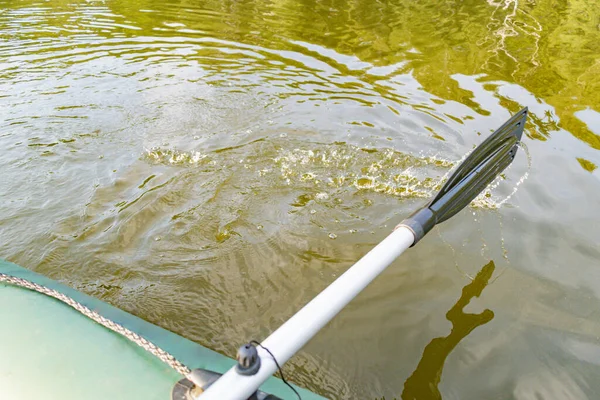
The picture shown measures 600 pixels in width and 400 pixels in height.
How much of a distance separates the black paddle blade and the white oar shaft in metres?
0.16

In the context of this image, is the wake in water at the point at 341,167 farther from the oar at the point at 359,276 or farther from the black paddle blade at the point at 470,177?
the oar at the point at 359,276

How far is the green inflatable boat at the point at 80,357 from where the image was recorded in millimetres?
1483

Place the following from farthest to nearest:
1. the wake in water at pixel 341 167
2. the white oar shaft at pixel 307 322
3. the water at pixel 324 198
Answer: the wake in water at pixel 341 167
the water at pixel 324 198
the white oar shaft at pixel 307 322

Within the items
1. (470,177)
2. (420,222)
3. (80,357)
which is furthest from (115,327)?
(470,177)

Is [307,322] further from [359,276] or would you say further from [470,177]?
[470,177]

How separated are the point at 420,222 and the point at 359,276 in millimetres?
572

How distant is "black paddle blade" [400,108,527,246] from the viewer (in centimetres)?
218

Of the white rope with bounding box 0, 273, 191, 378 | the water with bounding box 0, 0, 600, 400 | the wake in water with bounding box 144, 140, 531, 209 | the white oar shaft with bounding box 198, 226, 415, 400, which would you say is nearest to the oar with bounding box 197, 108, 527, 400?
the white oar shaft with bounding box 198, 226, 415, 400

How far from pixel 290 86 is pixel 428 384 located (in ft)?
14.4

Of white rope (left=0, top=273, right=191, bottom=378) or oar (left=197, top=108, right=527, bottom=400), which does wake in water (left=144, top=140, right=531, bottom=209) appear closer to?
oar (left=197, top=108, right=527, bottom=400)

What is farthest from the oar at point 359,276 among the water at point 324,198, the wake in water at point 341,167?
the wake in water at point 341,167

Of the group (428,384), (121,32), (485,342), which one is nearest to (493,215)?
(485,342)

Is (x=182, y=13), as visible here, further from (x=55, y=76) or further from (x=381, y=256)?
(x=381, y=256)

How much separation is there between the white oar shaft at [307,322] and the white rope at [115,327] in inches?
13.3
